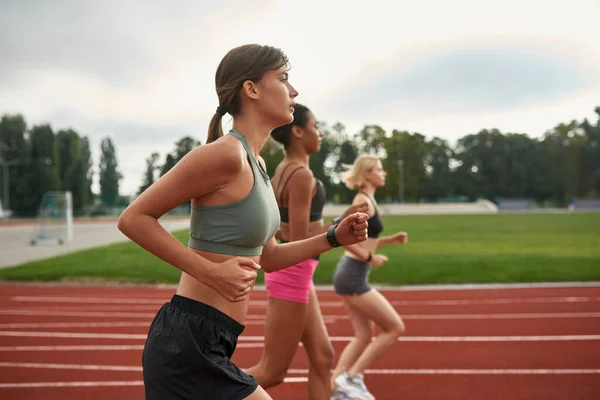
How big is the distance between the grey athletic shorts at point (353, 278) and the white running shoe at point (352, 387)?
67 centimetres

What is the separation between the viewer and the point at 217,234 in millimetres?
1914

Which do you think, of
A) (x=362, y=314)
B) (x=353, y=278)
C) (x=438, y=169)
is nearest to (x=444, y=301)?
(x=362, y=314)

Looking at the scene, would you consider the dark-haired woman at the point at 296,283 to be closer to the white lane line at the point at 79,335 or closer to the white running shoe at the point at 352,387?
the white running shoe at the point at 352,387

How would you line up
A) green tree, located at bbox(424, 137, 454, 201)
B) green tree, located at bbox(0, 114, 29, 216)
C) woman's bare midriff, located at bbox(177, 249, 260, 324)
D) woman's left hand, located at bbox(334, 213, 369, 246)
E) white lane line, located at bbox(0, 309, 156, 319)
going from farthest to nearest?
green tree, located at bbox(424, 137, 454, 201) < green tree, located at bbox(0, 114, 29, 216) < white lane line, located at bbox(0, 309, 156, 319) < woman's left hand, located at bbox(334, 213, 369, 246) < woman's bare midriff, located at bbox(177, 249, 260, 324)

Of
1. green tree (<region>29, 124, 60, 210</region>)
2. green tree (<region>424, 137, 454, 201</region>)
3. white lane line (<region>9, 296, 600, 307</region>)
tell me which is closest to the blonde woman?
white lane line (<region>9, 296, 600, 307</region>)

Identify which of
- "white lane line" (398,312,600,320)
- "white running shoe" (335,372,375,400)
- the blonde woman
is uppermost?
the blonde woman

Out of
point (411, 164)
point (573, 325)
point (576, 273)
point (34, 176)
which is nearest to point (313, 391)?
point (573, 325)

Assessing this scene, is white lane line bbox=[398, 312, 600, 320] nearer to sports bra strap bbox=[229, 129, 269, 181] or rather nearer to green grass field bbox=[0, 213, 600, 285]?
green grass field bbox=[0, 213, 600, 285]

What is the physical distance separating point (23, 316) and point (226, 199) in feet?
25.8

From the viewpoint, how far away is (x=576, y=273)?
12016 mm

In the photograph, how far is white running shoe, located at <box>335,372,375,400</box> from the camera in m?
4.37

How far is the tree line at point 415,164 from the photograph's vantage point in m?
69.0

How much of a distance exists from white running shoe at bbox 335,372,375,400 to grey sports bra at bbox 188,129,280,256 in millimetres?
2760

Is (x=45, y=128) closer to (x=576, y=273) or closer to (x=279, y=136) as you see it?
(x=576, y=273)
